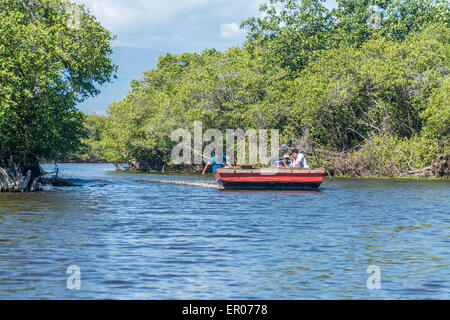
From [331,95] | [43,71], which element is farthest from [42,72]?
[331,95]

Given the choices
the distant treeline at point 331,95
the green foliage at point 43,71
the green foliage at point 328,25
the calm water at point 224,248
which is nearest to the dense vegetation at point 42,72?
the green foliage at point 43,71

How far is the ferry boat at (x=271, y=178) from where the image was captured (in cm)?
3158

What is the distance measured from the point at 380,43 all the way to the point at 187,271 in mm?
40398

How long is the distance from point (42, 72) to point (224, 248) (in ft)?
53.8

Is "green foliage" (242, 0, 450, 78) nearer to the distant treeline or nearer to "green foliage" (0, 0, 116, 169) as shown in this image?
the distant treeline

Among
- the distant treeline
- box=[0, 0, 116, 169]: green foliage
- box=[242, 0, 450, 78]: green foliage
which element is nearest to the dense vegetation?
box=[0, 0, 116, 169]: green foliage

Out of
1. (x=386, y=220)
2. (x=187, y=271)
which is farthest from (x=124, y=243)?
(x=386, y=220)

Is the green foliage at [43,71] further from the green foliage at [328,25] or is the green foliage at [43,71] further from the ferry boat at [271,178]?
the green foliage at [328,25]

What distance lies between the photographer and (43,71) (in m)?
27.5

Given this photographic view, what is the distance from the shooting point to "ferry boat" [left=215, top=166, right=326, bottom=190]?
31.6m

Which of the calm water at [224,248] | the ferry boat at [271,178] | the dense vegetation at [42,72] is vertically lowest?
the calm water at [224,248]

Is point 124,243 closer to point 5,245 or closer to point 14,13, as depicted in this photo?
point 5,245

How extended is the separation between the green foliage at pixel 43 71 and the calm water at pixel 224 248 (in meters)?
4.23

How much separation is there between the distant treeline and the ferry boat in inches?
523
